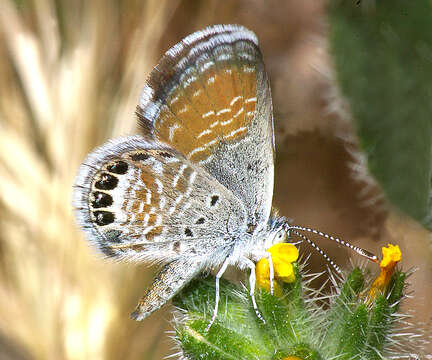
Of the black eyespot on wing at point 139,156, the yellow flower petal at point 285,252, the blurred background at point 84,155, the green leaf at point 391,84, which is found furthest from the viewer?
the blurred background at point 84,155

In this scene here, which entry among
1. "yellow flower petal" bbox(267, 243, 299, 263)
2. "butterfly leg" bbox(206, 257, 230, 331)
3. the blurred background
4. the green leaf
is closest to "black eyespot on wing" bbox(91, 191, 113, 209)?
"butterfly leg" bbox(206, 257, 230, 331)

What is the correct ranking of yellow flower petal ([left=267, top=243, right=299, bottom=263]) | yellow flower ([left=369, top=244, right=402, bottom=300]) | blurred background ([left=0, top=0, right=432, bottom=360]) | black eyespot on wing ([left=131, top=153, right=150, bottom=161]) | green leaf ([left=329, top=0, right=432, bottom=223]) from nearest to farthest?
yellow flower ([left=369, top=244, right=402, bottom=300]) → yellow flower petal ([left=267, top=243, right=299, bottom=263]) → black eyespot on wing ([left=131, top=153, right=150, bottom=161]) → green leaf ([left=329, top=0, right=432, bottom=223]) → blurred background ([left=0, top=0, right=432, bottom=360])

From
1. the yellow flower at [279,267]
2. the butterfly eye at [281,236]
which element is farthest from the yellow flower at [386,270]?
the butterfly eye at [281,236]

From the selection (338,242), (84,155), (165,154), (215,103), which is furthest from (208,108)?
(84,155)

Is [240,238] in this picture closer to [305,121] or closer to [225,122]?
[225,122]

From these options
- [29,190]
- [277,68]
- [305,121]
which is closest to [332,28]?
[305,121]

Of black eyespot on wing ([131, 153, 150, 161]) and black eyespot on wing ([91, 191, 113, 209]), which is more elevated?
black eyespot on wing ([131, 153, 150, 161])

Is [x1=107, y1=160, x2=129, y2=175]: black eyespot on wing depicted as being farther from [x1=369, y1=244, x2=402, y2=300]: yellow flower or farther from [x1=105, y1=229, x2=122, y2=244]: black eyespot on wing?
[x1=369, y1=244, x2=402, y2=300]: yellow flower

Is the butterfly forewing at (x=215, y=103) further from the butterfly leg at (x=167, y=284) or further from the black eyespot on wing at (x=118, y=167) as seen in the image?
the butterfly leg at (x=167, y=284)
